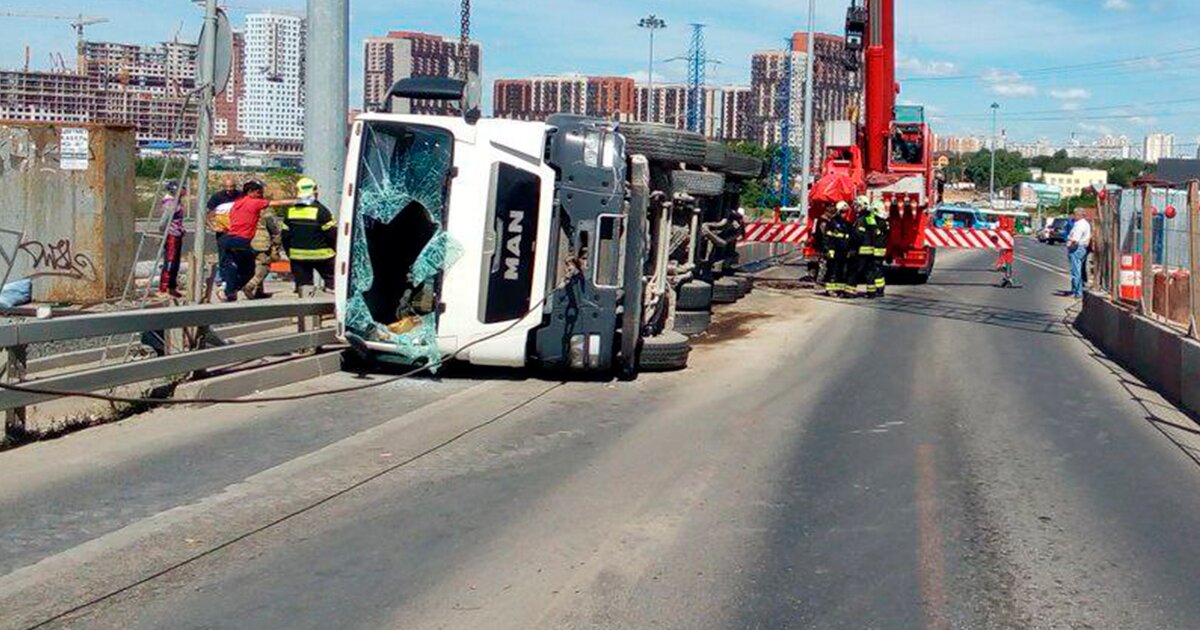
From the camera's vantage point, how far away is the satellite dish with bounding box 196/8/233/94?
1123 centimetres

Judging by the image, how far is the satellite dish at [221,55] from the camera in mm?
Result: 11227

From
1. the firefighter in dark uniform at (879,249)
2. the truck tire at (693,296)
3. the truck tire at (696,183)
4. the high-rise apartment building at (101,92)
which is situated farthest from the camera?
the high-rise apartment building at (101,92)

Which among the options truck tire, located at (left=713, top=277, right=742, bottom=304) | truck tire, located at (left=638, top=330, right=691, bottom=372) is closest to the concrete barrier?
truck tire, located at (left=638, top=330, right=691, bottom=372)

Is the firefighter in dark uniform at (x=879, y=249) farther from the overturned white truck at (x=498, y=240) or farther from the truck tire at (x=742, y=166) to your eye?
the overturned white truck at (x=498, y=240)

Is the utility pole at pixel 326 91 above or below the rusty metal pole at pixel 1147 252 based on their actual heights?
above

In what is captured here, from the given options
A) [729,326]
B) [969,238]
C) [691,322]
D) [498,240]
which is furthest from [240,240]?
[969,238]

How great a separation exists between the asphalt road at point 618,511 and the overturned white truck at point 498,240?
1.52 feet

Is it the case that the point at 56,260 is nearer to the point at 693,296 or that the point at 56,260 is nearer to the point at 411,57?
the point at 693,296

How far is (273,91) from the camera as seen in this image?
72.1 m

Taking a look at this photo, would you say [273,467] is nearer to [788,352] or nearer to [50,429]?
[50,429]

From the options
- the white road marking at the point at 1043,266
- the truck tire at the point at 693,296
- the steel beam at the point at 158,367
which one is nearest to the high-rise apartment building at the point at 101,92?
the truck tire at the point at 693,296

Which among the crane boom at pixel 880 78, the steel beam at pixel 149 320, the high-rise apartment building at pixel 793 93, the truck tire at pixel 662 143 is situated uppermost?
the high-rise apartment building at pixel 793 93

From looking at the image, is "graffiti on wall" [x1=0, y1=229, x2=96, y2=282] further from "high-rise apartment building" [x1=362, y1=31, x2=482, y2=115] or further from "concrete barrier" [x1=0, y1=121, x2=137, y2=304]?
"high-rise apartment building" [x1=362, y1=31, x2=482, y2=115]

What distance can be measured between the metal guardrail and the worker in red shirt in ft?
12.0
